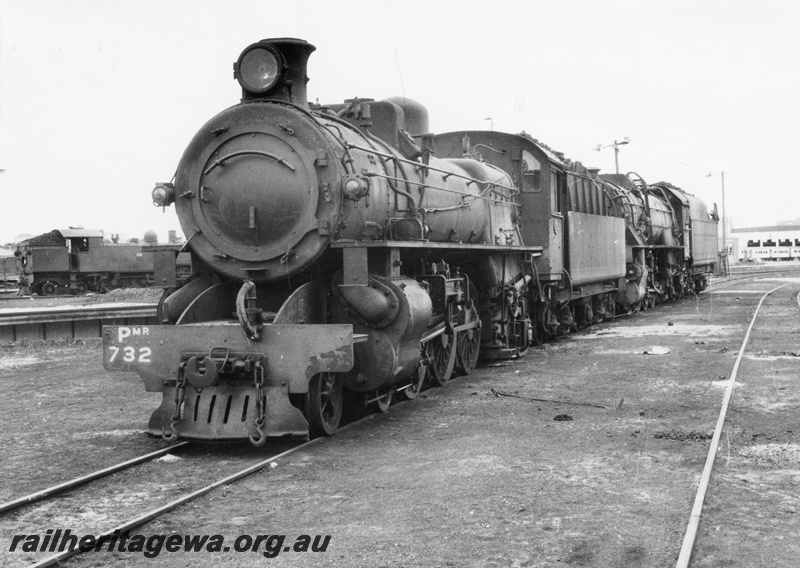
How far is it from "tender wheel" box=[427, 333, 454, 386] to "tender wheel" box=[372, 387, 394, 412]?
129 centimetres

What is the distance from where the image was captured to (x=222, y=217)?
7820mm

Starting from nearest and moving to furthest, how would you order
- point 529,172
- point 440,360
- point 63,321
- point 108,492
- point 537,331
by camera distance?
point 108,492 → point 440,360 → point 529,172 → point 537,331 → point 63,321

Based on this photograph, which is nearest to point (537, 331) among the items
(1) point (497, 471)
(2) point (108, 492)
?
(1) point (497, 471)

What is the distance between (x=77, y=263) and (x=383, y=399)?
33.1 m

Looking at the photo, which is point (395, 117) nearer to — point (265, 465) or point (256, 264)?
point (256, 264)

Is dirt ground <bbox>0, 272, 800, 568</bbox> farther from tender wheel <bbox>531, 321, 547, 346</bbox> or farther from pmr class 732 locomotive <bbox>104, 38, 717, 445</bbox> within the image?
tender wheel <bbox>531, 321, 547, 346</bbox>

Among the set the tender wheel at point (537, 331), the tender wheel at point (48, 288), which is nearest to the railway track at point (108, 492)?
the tender wheel at point (537, 331)

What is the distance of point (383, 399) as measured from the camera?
28.0 feet

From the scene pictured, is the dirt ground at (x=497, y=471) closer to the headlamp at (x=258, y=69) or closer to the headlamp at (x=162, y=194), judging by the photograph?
the headlamp at (x=162, y=194)

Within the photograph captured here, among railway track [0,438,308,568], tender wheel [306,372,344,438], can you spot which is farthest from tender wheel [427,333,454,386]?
railway track [0,438,308,568]

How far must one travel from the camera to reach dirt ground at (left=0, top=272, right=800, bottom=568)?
4.57 metres

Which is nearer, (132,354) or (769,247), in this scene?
(132,354)

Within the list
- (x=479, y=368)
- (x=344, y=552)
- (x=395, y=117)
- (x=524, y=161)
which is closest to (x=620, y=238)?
(x=524, y=161)

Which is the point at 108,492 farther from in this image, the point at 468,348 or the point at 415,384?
the point at 468,348
